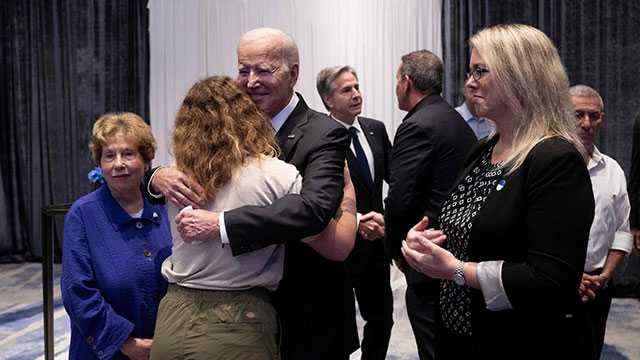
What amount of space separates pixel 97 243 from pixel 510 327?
1236mm

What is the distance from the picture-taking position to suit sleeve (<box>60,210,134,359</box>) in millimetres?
2166

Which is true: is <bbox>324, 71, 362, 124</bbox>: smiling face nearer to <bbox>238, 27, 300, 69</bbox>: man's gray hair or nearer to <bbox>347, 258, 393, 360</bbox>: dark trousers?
<bbox>347, 258, 393, 360</bbox>: dark trousers

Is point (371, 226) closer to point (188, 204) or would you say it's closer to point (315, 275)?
point (315, 275)

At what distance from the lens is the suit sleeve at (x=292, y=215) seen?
1.67 metres

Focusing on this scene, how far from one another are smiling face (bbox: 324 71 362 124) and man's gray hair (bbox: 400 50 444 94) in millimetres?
718

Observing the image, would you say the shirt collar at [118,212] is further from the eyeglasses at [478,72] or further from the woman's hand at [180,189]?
the eyeglasses at [478,72]

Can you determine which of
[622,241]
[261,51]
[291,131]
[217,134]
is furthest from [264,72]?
[622,241]

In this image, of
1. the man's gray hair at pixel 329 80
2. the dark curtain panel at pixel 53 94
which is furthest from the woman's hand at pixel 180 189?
the dark curtain panel at pixel 53 94

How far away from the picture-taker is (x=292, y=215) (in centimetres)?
170

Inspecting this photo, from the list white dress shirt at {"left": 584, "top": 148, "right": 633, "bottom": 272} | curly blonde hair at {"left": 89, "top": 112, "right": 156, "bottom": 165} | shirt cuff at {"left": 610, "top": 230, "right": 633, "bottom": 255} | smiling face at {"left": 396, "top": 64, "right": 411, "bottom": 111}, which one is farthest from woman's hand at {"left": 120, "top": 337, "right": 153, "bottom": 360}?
shirt cuff at {"left": 610, "top": 230, "right": 633, "bottom": 255}

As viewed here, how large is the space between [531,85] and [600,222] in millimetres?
1220

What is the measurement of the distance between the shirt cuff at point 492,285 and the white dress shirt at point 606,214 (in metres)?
1.12

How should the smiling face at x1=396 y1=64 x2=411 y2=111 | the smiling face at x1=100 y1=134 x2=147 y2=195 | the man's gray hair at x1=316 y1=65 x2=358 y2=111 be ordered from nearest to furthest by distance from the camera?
the smiling face at x1=100 y1=134 x2=147 y2=195, the smiling face at x1=396 y1=64 x2=411 y2=111, the man's gray hair at x1=316 y1=65 x2=358 y2=111

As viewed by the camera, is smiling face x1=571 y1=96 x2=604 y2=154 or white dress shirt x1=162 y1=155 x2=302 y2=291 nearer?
white dress shirt x1=162 y1=155 x2=302 y2=291
